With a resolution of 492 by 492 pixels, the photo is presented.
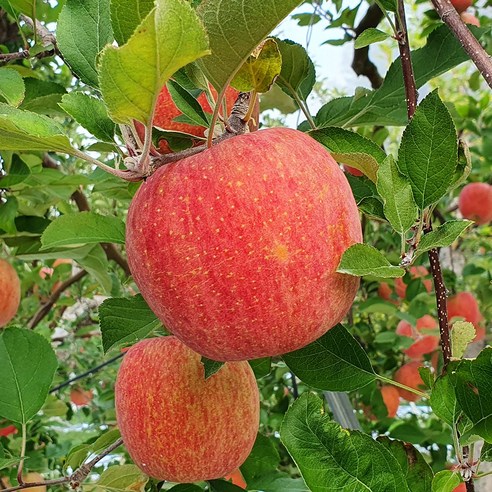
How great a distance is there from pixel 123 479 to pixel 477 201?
1.39 metres

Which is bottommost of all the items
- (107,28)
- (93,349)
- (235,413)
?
(93,349)

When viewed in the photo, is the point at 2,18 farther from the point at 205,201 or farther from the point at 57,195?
the point at 205,201

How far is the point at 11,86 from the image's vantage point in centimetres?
64

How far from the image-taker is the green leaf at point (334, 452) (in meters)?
0.50

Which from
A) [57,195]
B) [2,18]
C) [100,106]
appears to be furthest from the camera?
[2,18]

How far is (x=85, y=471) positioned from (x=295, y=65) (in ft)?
1.75

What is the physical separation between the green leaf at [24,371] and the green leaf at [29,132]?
460 millimetres

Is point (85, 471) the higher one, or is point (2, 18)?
point (2, 18)

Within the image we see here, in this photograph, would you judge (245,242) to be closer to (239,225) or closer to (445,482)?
(239,225)

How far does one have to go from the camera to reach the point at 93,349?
2320mm

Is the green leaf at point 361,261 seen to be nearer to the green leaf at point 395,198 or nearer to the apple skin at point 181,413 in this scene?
the green leaf at point 395,198

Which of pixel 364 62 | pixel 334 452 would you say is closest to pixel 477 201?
pixel 364 62

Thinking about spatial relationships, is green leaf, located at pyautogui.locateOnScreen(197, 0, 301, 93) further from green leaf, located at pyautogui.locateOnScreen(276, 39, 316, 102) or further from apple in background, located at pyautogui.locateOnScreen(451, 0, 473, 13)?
apple in background, located at pyautogui.locateOnScreen(451, 0, 473, 13)

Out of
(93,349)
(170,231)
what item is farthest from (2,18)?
(170,231)
